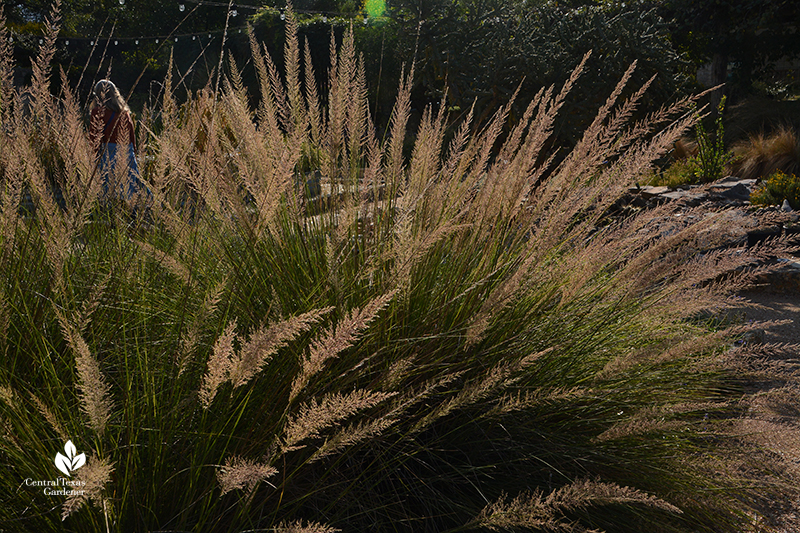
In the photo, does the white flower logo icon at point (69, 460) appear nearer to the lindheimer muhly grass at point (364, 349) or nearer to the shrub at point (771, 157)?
the lindheimer muhly grass at point (364, 349)

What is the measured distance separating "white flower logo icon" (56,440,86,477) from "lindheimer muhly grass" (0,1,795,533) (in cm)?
2

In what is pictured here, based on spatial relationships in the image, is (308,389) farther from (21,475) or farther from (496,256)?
(496,256)

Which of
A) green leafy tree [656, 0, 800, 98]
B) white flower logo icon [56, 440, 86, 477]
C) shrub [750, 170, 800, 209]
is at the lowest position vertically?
shrub [750, 170, 800, 209]

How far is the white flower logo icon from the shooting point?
1.15 meters

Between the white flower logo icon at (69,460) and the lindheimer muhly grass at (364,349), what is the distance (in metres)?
0.02

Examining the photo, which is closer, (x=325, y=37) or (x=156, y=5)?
(x=325, y=37)

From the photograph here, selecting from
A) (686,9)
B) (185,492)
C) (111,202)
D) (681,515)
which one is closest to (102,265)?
(111,202)

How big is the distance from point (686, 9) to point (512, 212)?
1531 cm

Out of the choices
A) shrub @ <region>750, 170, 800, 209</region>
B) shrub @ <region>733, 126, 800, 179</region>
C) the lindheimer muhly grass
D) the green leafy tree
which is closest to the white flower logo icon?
the lindheimer muhly grass

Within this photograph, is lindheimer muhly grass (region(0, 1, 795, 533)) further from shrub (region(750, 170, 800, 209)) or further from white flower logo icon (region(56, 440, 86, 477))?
shrub (region(750, 170, 800, 209))

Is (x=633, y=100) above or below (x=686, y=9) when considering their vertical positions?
below

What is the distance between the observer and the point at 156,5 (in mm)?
28141

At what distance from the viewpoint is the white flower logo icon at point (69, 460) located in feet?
3.79

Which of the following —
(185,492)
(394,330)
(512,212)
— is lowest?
(185,492)
